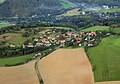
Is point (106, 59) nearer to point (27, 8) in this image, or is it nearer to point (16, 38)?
point (16, 38)

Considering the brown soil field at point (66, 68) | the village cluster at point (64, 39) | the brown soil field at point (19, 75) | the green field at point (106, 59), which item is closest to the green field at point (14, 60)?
the brown soil field at point (19, 75)

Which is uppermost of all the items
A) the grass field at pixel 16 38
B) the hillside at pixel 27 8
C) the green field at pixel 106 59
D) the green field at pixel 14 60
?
the hillside at pixel 27 8

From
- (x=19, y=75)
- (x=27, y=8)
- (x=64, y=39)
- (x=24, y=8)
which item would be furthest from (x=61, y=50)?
(x=27, y=8)

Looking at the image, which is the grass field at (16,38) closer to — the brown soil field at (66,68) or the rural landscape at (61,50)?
the rural landscape at (61,50)

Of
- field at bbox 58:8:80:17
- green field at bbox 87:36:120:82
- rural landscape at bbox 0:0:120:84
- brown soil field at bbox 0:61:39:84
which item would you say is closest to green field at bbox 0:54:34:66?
rural landscape at bbox 0:0:120:84

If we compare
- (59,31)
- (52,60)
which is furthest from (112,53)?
(59,31)

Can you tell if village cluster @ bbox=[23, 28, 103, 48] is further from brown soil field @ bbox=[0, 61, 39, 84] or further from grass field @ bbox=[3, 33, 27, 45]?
brown soil field @ bbox=[0, 61, 39, 84]
